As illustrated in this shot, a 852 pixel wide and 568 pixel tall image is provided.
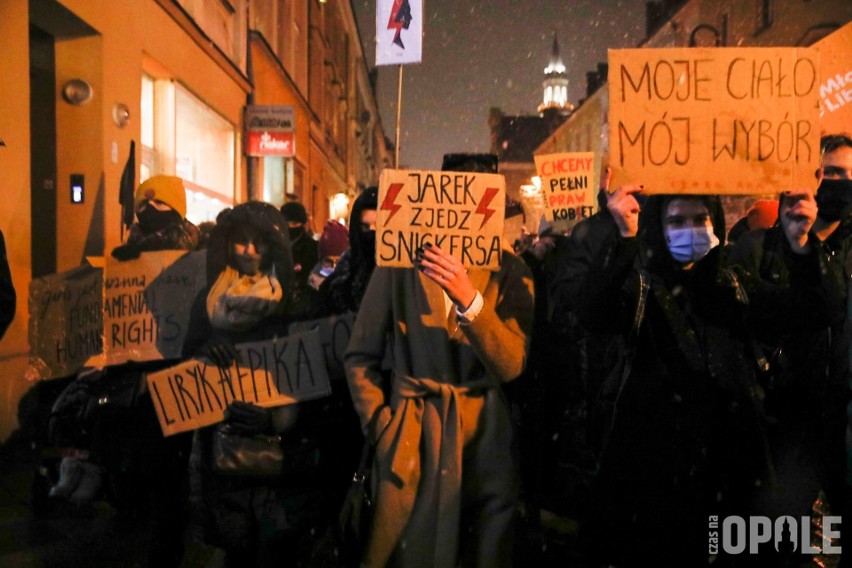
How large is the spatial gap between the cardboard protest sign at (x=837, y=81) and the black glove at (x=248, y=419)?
3087 millimetres

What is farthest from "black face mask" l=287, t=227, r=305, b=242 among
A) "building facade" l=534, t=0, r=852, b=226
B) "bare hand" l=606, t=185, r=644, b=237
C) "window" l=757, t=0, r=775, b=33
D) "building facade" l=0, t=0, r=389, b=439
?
"window" l=757, t=0, r=775, b=33

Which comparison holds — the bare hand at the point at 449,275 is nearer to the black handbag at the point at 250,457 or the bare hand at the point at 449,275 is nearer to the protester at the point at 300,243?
the black handbag at the point at 250,457

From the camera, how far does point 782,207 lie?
3.25m

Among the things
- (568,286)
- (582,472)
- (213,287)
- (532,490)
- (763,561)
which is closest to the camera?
(763,561)

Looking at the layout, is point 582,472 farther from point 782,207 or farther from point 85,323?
point 85,323

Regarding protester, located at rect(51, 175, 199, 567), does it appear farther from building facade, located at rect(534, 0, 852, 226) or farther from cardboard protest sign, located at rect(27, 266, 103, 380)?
building facade, located at rect(534, 0, 852, 226)

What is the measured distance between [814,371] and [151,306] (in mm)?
3021

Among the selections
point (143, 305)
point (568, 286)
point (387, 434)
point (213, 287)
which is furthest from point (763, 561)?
point (143, 305)

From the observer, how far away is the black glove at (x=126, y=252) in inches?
161

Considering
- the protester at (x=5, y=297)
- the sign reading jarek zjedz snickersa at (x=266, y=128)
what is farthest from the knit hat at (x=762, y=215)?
the sign reading jarek zjedz snickersa at (x=266, y=128)

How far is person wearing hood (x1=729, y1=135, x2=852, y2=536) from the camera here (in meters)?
3.27

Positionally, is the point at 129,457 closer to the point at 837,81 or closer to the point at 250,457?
the point at 250,457

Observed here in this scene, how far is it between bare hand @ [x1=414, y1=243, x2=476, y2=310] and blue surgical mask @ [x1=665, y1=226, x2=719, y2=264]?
865 millimetres

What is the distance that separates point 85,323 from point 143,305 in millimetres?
403
